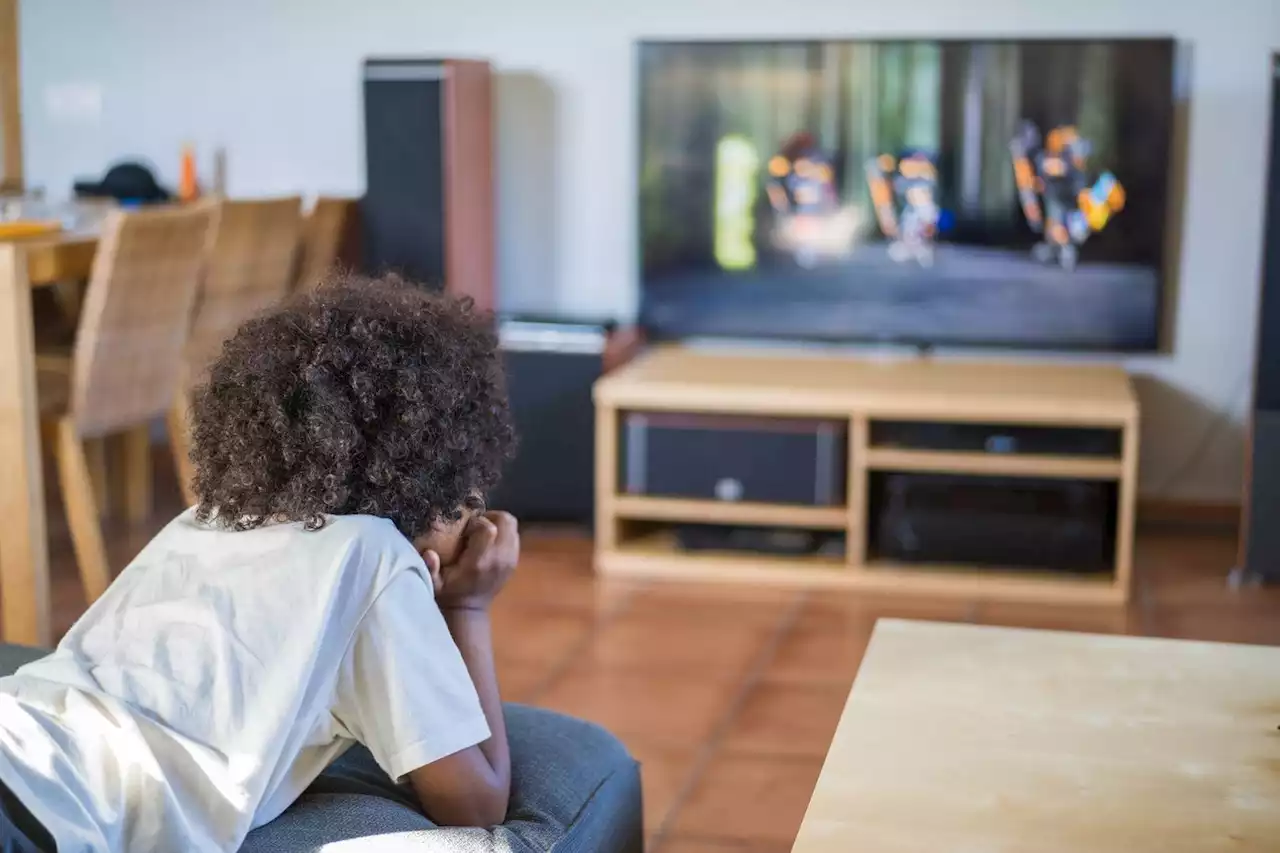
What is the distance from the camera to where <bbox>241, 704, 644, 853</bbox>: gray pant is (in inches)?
56.5

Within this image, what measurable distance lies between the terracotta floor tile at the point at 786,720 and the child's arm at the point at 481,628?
1169 mm

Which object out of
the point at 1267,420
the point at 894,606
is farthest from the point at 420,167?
the point at 1267,420

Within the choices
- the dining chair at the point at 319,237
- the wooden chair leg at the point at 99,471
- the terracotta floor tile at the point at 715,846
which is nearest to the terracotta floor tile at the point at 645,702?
the terracotta floor tile at the point at 715,846

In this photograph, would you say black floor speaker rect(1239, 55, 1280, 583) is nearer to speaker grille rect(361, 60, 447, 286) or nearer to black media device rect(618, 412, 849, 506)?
black media device rect(618, 412, 849, 506)

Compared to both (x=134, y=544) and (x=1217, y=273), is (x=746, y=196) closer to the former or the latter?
(x=1217, y=273)

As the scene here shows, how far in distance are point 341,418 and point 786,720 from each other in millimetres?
1604

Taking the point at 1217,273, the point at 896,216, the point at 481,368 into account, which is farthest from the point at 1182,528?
the point at 481,368

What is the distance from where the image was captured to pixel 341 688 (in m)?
1.37

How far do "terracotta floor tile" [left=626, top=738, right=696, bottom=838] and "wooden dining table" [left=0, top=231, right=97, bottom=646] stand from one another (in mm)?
1188

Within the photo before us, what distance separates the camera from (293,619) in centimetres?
133

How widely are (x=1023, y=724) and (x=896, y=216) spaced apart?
2.65 meters

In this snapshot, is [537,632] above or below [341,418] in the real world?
below

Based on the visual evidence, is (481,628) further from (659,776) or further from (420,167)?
(420,167)

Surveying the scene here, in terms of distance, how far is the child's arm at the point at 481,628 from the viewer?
1.50 metres
